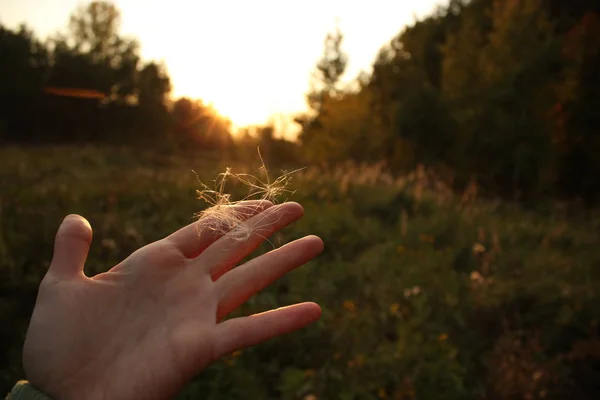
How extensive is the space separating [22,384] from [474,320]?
395 cm

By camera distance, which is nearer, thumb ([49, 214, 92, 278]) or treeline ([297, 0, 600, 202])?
thumb ([49, 214, 92, 278])

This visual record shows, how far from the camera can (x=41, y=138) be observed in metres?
23.4

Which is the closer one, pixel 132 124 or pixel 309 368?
pixel 309 368

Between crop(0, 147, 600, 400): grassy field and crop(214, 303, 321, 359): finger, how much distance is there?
6.20ft

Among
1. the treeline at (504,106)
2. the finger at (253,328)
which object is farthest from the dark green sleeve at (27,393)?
the treeline at (504,106)

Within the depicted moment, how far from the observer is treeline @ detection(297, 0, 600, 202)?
1639cm

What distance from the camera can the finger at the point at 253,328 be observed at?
1.69m

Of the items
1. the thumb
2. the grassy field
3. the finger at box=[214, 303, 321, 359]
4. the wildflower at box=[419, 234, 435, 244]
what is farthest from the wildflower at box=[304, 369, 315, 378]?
the wildflower at box=[419, 234, 435, 244]

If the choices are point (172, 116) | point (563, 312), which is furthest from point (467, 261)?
point (172, 116)

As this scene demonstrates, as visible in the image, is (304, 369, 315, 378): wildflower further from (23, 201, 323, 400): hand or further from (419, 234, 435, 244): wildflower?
(419, 234, 435, 244): wildflower

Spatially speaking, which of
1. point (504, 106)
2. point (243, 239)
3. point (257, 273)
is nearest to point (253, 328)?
point (257, 273)

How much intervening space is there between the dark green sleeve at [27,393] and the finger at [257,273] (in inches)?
26.1

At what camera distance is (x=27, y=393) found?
1.64 metres

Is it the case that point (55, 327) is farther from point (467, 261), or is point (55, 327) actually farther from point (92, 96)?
point (92, 96)
